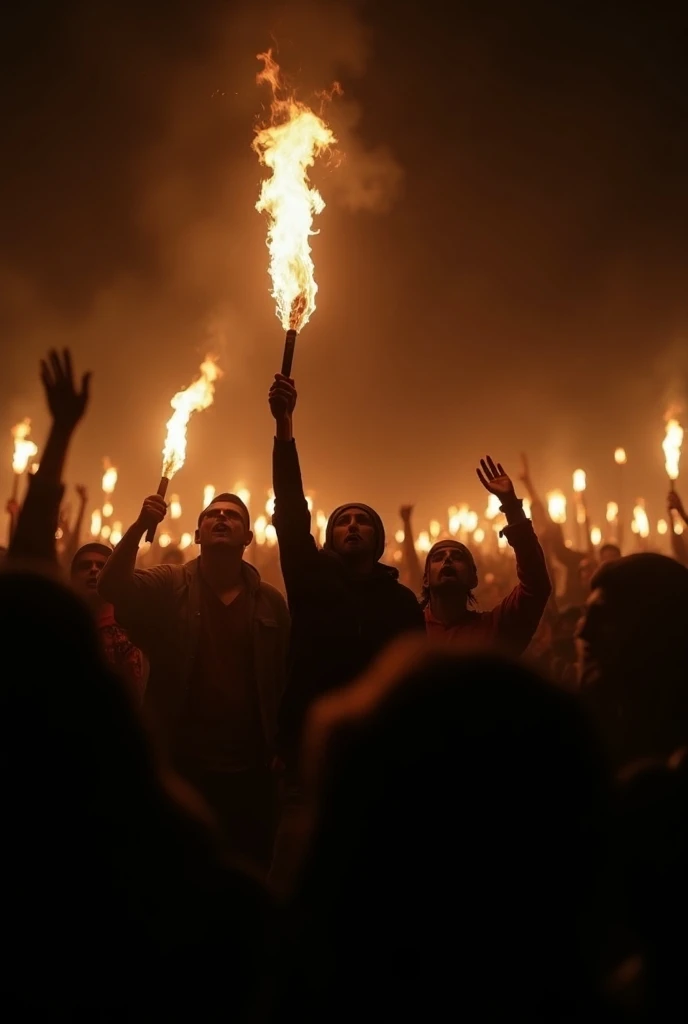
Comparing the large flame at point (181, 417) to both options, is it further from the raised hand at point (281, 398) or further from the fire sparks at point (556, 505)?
the fire sparks at point (556, 505)

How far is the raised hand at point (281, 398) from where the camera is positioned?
14.9ft

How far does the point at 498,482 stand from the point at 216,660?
8.10ft

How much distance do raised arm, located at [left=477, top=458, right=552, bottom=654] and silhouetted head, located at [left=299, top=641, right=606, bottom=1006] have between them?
350cm

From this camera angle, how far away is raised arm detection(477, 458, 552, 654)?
4.71m

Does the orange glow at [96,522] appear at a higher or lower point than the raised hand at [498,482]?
higher

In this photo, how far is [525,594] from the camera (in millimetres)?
4754

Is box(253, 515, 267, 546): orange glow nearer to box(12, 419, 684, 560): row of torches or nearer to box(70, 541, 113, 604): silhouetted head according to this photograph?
box(12, 419, 684, 560): row of torches

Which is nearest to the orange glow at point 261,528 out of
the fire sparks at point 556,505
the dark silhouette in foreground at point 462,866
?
the fire sparks at point 556,505

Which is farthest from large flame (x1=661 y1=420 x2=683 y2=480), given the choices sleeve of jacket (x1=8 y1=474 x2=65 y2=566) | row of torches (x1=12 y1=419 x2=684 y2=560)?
sleeve of jacket (x1=8 y1=474 x2=65 y2=566)

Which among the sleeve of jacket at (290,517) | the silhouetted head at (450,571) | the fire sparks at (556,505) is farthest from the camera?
the fire sparks at (556,505)

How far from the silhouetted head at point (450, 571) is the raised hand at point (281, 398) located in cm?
159

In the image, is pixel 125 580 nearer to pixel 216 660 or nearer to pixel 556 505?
pixel 216 660

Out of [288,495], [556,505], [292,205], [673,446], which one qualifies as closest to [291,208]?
[292,205]

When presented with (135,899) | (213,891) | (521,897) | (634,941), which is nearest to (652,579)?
(634,941)
